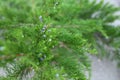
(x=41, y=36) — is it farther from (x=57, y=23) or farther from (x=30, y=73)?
(x=57, y=23)

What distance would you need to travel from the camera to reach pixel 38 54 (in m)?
0.53

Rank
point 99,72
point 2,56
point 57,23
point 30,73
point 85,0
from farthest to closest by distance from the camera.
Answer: point 99,72 < point 85,0 < point 57,23 < point 30,73 < point 2,56

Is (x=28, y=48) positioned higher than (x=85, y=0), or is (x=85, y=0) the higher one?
(x=85, y=0)

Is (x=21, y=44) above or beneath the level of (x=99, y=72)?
beneath

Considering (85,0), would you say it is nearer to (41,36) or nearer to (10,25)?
(10,25)

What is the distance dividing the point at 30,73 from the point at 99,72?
61cm

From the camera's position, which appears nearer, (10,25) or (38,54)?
(38,54)

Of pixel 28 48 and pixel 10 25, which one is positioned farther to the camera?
pixel 10 25

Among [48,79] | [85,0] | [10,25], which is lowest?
[48,79]

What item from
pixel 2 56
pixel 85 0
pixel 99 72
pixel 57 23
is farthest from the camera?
pixel 99 72

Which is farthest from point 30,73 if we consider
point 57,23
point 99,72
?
point 99,72

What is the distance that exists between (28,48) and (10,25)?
194 millimetres

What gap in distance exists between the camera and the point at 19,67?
1.91 ft

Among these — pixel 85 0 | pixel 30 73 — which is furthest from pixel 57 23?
A: pixel 30 73
